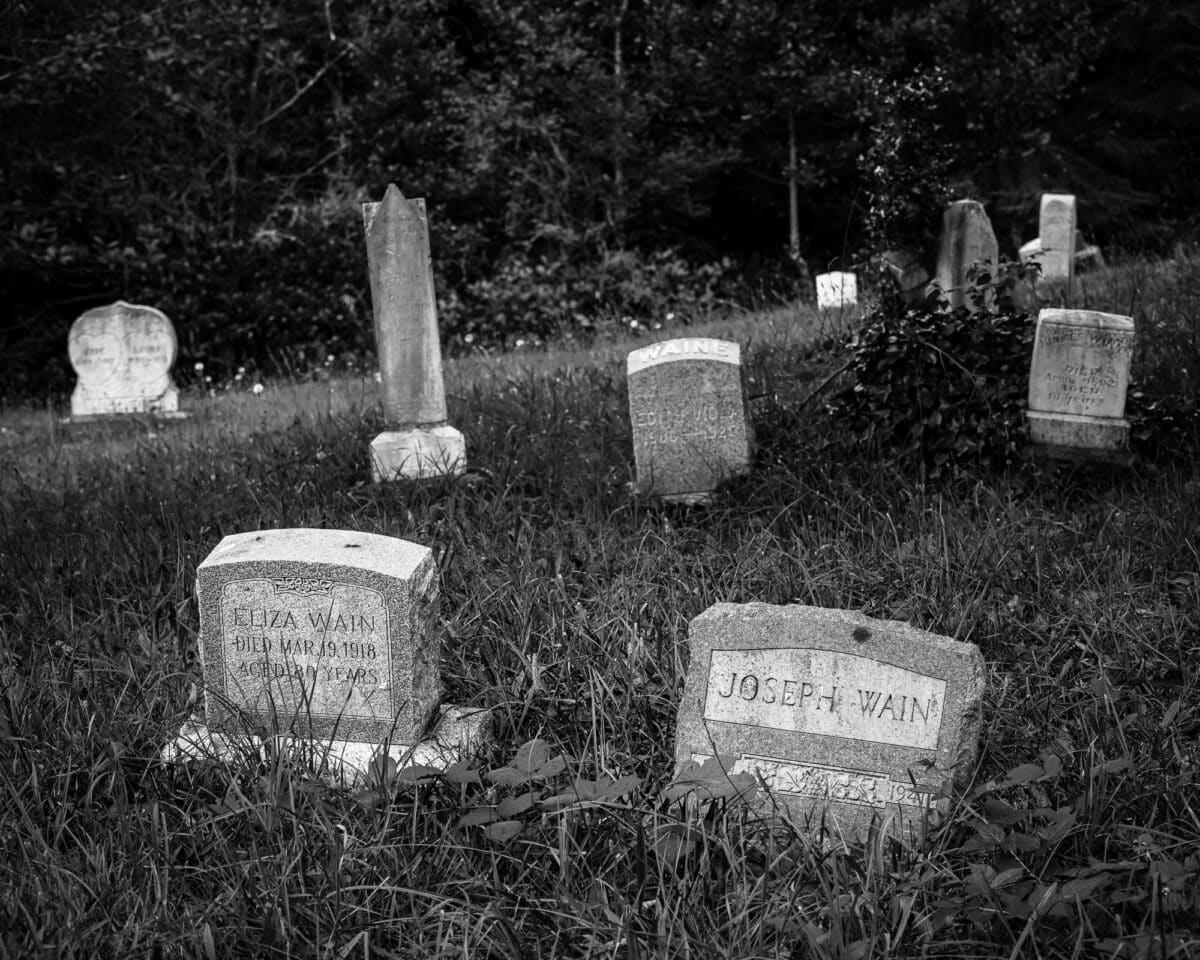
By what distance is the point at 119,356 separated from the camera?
1062 centimetres

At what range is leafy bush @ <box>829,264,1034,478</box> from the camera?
5.29 meters

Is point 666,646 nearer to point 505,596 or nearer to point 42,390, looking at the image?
point 505,596

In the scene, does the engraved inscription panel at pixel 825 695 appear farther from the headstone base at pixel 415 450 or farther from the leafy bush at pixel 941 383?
the headstone base at pixel 415 450

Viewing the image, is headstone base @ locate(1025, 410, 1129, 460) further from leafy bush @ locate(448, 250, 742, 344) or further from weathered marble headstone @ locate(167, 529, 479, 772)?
leafy bush @ locate(448, 250, 742, 344)

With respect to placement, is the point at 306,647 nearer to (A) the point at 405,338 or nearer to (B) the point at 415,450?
(B) the point at 415,450

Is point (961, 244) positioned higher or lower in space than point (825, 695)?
higher

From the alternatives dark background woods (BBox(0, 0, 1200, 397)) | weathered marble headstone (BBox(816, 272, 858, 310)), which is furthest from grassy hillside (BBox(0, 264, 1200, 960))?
dark background woods (BBox(0, 0, 1200, 397))

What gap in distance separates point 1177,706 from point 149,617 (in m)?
3.40

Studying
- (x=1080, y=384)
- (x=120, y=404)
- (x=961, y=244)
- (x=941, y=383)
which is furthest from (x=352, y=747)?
(x=120, y=404)

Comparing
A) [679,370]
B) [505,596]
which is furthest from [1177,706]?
[679,370]

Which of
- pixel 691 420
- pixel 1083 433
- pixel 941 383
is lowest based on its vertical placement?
pixel 1083 433

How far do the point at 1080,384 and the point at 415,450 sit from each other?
11.0 feet

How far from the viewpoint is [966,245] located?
6395 millimetres

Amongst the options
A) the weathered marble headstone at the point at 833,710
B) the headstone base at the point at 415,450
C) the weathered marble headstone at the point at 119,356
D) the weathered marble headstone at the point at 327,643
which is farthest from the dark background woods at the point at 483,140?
the weathered marble headstone at the point at 833,710
